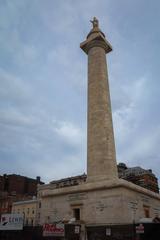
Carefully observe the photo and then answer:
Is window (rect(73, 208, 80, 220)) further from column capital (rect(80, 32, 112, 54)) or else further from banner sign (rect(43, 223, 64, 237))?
column capital (rect(80, 32, 112, 54))

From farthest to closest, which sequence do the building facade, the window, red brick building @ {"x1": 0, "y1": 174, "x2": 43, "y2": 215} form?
1. red brick building @ {"x1": 0, "y1": 174, "x2": 43, "y2": 215}
2. the building facade
3. the window

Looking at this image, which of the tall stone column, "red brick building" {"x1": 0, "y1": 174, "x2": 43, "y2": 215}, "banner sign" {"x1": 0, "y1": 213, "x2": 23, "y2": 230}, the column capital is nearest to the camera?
"banner sign" {"x1": 0, "y1": 213, "x2": 23, "y2": 230}

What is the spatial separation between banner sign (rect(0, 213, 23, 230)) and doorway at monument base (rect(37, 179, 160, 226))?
11.7ft

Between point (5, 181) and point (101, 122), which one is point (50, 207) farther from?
point (5, 181)

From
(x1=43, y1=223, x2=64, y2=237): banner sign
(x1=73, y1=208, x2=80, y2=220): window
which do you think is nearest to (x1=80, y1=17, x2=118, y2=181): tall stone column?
(x1=73, y1=208, x2=80, y2=220): window

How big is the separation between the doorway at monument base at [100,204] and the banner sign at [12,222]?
3.57m

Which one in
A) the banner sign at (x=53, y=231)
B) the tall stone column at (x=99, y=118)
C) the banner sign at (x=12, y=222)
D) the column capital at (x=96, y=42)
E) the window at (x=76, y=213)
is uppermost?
the column capital at (x=96, y=42)

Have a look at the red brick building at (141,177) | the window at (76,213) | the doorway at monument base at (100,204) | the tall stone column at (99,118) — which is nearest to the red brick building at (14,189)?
the red brick building at (141,177)

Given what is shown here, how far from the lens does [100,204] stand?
2500 centimetres

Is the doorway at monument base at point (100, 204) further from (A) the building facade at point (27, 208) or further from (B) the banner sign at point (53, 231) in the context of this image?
(A) the building facade at point (27, 208)

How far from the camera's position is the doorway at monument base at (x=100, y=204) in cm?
2406

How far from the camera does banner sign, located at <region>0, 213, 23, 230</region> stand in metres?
25.5

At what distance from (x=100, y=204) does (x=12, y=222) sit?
336 inches

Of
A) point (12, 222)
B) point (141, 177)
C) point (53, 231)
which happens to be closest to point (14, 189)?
point (141, 177)
